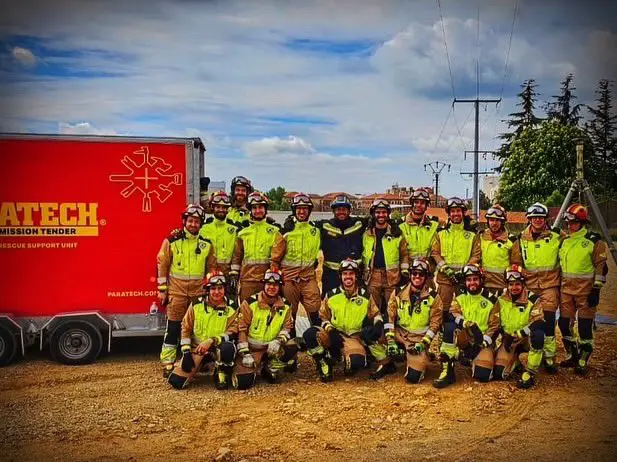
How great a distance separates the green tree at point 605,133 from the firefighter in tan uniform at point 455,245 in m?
1.94

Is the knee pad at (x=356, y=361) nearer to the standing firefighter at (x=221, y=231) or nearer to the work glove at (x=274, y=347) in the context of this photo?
the work glove at (x=274, y=347)

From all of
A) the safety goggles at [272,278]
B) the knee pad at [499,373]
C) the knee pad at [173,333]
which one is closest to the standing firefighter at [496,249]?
the knee pad at [499,373]

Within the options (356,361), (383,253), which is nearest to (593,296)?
(383,253)

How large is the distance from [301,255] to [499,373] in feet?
9.41

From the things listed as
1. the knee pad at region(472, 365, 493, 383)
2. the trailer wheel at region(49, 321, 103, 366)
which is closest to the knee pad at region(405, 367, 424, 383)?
the knee pad at region(472, 365, 493, 383)

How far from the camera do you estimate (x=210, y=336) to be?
7.50 meters

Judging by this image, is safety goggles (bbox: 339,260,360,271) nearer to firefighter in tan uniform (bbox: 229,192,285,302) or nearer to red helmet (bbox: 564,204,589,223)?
firefighter in tan uniform (bbox: 229,192,285,302)

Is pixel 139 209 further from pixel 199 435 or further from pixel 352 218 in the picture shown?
pixel 199 435

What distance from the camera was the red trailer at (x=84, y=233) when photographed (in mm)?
8133

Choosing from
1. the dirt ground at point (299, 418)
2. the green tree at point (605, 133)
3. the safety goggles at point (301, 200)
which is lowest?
the dirt ground at point (299, 418)

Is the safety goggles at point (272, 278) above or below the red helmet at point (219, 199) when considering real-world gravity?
below

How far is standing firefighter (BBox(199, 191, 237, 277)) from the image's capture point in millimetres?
8281

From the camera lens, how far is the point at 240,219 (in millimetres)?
8852

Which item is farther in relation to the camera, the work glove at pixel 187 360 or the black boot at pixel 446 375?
the black boot at pixel 446 375
